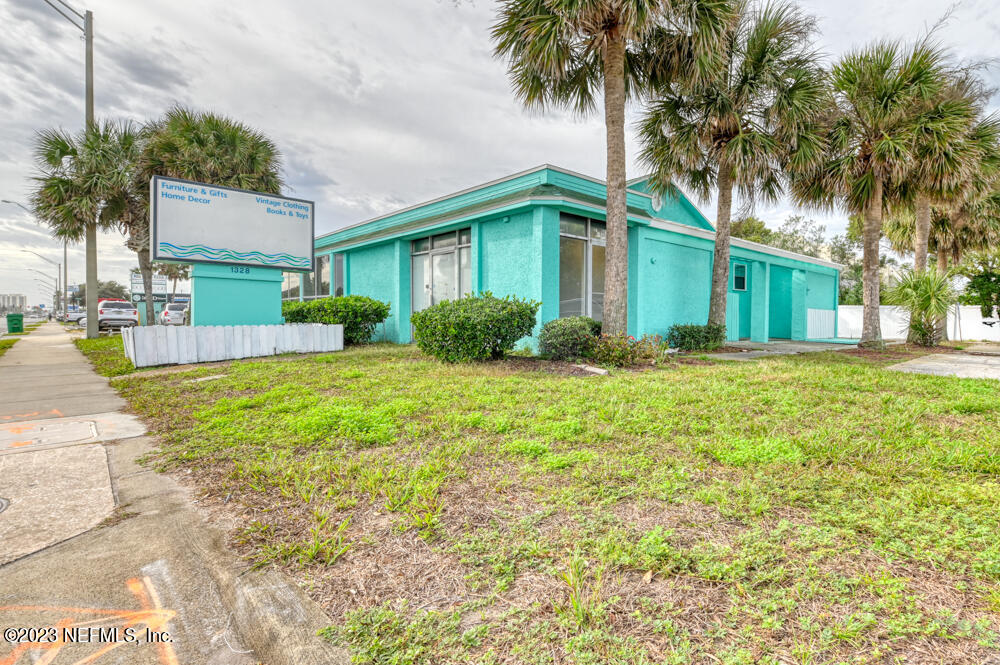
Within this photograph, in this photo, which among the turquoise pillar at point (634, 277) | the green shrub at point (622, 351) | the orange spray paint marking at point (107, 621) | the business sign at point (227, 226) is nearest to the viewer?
the orange spray paint marking at point (107, 621)

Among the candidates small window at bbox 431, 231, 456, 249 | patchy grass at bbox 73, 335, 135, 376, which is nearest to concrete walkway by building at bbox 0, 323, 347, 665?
patchy grass at bbox 73, 335, 135, 376

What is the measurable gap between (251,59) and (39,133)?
12.0 meters

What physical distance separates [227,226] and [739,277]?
15005mm

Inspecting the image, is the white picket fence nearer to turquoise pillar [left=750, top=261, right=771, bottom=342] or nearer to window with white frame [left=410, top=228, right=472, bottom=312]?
window with white frame [left=410, top=228, right=472, bottom=312]

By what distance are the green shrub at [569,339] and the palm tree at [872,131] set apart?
7517mm

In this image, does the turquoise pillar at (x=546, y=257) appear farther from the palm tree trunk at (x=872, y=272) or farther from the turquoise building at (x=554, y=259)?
the palm tree trunk at (x=872, y=272)

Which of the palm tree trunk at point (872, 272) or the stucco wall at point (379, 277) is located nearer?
the palm tree trunk at point (872, 272)

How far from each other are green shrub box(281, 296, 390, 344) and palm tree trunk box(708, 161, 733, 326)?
8.57 meters

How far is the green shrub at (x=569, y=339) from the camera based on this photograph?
831 centimetres

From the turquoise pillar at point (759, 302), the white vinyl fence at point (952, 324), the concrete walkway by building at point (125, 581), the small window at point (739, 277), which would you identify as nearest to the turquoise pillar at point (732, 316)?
the small window at point (739, 277)

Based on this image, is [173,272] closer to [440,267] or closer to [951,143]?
[440,267]

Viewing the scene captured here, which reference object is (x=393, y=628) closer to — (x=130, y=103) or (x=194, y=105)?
(x=194, y=105)

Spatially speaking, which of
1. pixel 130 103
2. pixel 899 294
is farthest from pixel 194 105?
pixel 899 294

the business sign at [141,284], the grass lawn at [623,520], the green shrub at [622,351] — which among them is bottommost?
the grass lawn at [623,520]
